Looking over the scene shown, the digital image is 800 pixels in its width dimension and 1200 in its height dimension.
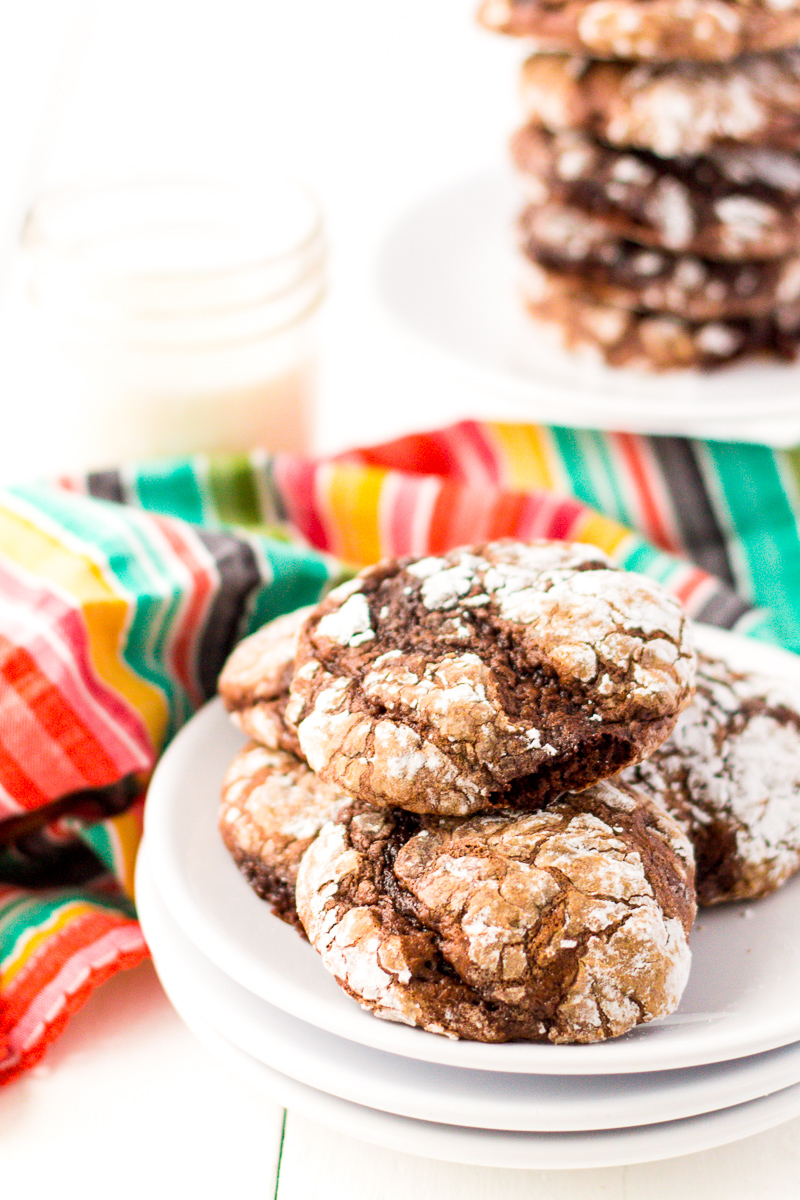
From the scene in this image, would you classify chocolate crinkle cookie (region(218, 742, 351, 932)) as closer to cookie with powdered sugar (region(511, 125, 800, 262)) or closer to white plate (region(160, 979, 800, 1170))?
white plate (region(160, 979, 800, 1170))

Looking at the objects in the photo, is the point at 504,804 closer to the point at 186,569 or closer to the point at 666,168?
the point at 186,569

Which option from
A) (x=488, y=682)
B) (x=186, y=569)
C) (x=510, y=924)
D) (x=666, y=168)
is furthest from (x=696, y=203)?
(x=510, y=924)

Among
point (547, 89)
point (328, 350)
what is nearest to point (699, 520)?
point (547, 89)

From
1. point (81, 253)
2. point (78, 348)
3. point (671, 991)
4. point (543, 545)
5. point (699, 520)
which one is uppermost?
point (81, 253)

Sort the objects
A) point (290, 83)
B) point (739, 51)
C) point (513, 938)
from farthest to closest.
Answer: point (290, 83), point (739, 51), point (513, 938)

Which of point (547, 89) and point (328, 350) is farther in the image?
point (328, 350)

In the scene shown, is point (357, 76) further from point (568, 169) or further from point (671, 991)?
point (671, 991)
